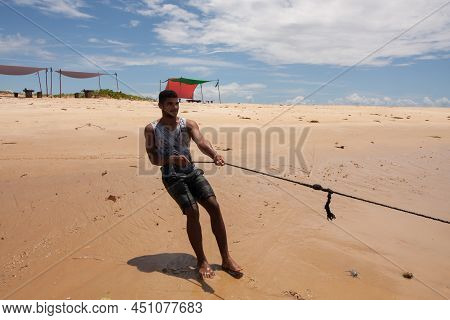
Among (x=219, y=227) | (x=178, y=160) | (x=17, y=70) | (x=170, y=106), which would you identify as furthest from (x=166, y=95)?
(x=17, y=70)

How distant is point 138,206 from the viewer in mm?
5098

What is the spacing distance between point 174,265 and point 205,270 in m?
0.37

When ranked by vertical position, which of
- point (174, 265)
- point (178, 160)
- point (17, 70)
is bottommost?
point (174, 265)

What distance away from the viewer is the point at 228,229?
4574mm

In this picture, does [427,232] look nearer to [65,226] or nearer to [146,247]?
[146,247]

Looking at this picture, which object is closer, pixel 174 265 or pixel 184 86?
pixel 174 265

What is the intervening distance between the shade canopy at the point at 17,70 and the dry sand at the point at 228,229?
18545mm

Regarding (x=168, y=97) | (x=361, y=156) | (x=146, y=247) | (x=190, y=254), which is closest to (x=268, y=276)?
(x=190, y=254)

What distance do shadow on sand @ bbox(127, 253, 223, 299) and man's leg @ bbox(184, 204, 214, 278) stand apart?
0.07 meters

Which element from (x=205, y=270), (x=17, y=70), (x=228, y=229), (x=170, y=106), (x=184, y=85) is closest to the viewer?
(x=205, y=270)

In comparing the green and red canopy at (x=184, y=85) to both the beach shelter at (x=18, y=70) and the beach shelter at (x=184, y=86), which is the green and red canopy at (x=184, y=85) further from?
the beach shelter at (x=18, y=70)

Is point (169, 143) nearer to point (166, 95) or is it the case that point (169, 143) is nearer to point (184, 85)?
point (166, 95)

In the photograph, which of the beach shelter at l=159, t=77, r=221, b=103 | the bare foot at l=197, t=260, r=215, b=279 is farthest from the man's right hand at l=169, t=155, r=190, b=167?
the beach shelter at l=159, t=77, r=221, b=103
